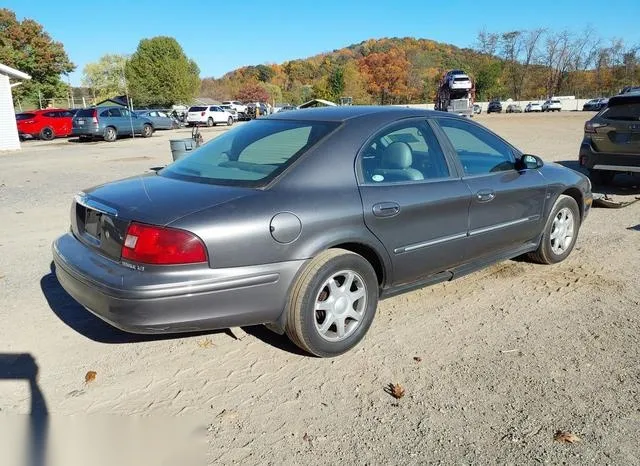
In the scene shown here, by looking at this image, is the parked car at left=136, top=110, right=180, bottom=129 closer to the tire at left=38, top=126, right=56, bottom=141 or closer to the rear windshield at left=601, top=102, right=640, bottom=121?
the tire at left=38, top=126, right=56, bottom=141

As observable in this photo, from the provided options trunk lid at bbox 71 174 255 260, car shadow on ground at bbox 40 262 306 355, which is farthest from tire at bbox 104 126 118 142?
trunk lid at bbox 71 174 255 260

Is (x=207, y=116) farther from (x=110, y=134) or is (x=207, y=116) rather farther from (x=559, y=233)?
(x=559, y=233)

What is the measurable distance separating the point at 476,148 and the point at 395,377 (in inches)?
89.5

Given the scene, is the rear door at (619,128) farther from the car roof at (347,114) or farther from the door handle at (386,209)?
the door handle at (386,209)

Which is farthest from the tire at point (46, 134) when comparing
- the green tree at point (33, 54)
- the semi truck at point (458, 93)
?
the semi truck at point (458, 93)

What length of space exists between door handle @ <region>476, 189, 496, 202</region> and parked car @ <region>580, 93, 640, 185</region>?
208 inches

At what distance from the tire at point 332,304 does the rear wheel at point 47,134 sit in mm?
29299

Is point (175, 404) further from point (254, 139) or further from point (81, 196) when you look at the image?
point (254, 139)

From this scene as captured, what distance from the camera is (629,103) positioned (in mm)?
8273

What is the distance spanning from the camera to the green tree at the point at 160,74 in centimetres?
7388

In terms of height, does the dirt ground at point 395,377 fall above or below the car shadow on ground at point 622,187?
below

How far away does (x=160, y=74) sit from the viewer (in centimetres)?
7575

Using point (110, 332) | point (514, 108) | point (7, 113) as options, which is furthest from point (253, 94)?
point (110, 332)

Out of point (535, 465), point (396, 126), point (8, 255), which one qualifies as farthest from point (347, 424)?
point (8, 255)
